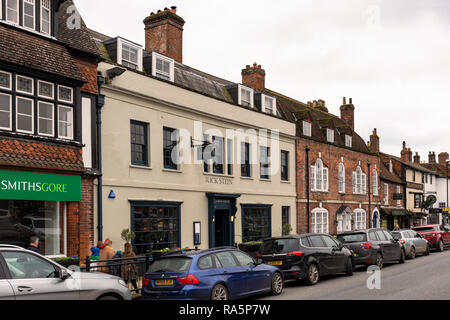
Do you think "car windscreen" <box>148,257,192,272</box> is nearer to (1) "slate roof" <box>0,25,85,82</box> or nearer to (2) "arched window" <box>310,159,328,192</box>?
(1) "slate roof" <box>0,25,85,82</box>

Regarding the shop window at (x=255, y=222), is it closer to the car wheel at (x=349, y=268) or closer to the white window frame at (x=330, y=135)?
the car wheel at (x=349, y=268)

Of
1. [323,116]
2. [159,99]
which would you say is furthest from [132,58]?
[323,116]

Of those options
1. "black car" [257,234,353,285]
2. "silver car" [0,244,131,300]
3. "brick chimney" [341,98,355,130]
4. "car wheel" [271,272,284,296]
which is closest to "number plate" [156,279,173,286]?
"silver car" [0,244,131,300]

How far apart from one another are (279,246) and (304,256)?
89cm

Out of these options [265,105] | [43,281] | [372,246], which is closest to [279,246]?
[372,246]

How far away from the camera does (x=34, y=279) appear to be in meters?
8.36

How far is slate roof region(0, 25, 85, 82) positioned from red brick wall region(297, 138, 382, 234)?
17.3m

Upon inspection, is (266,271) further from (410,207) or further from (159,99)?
(410,207)

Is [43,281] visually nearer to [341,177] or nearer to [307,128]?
[307,128]

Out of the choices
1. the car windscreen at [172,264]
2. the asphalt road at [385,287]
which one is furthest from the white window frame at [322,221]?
the car windscreen at [172,264]

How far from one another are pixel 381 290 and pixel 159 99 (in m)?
11.3

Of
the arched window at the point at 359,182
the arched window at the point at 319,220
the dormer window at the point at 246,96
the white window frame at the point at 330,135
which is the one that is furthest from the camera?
the arched window at the point at 359,182

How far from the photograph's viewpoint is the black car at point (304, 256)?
15344 millimetres

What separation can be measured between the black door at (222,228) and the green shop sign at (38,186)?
9558mm
